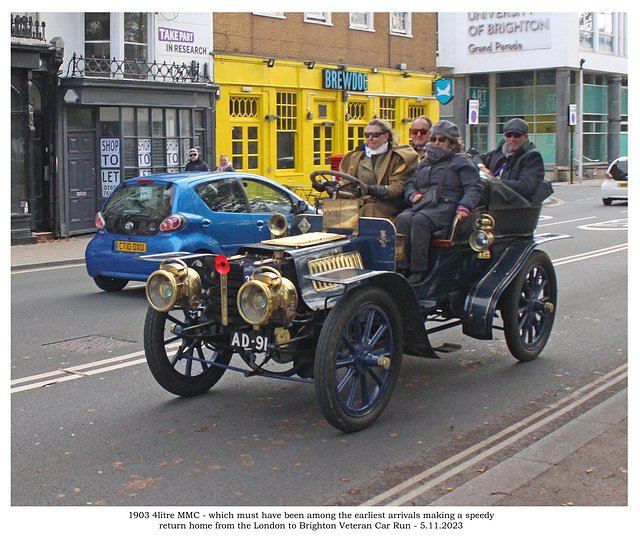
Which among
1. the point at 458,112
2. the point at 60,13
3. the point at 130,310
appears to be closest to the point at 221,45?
the point at 60,13

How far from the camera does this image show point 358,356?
570 centimetres

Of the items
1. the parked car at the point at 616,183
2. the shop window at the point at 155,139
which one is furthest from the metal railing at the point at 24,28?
the parked car at the point at 616,183

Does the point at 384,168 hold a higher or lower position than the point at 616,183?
lower

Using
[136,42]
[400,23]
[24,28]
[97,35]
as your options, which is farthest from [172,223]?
[400,23]

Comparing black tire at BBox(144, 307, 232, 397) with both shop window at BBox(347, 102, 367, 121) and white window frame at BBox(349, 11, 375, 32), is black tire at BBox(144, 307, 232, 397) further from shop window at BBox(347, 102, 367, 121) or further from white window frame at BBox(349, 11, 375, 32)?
white window frame at BBox(349, 11, 375, 32)

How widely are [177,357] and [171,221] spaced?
485 cm

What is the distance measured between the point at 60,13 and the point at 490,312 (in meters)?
16.2

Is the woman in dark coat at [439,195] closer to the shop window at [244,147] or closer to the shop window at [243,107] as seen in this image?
the shop window at [244,147]

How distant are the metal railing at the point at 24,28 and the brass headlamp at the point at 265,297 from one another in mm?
14405

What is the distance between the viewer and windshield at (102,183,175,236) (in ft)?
36.3

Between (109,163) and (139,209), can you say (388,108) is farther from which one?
(139,209)

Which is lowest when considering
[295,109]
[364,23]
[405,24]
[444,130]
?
[444,130]

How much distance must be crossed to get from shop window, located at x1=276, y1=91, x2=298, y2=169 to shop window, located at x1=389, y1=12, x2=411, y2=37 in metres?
5.96
